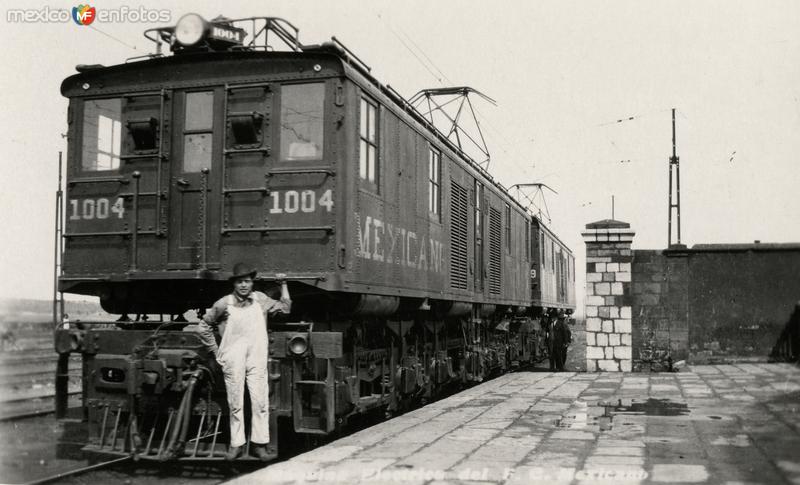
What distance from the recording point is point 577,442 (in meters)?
7.33

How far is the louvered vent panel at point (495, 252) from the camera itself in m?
14.5

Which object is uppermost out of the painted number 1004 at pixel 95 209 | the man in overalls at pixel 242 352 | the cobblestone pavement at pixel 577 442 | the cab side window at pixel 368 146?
the cab side window at pixel 368 146

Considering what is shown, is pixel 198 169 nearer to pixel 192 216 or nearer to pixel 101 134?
pixel 192 216

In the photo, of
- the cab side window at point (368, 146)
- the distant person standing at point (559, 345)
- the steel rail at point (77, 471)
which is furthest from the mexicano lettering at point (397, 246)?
the distant person standing at point (559, 345)

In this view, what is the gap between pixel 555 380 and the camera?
14.3 meters

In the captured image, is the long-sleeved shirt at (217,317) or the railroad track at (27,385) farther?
the railroad track at (27,385)

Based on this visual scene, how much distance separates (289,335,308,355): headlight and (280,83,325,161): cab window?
64.7 inches

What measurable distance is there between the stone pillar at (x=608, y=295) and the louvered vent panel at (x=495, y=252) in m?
2.59

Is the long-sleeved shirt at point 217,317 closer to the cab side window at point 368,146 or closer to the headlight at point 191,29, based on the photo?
the cab side window at point 368,146

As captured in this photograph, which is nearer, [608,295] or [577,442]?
[577,442]

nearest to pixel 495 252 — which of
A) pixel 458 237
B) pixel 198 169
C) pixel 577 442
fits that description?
pixel 458 237

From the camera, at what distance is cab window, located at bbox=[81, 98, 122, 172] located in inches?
301

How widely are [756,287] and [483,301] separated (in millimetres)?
6731

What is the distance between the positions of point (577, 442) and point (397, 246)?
9.50 feet
